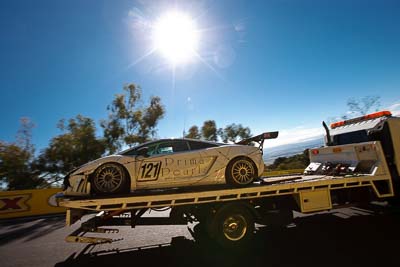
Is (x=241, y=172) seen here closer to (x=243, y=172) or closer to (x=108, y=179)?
(x=243, y=172)

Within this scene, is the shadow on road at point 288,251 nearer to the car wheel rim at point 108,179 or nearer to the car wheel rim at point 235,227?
the car wheel rim at point 235,227

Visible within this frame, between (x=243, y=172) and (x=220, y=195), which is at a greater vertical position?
(x=243, y=172)

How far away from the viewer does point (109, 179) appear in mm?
4355

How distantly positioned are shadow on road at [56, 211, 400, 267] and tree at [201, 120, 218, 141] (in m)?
30.7

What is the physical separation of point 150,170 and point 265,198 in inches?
102

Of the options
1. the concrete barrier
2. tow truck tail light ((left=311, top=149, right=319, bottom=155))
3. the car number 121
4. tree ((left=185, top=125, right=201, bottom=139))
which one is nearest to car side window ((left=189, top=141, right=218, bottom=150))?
the car number 121

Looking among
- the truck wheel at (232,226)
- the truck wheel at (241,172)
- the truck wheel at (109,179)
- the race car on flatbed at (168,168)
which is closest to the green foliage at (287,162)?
the truck wheel at (241,172)

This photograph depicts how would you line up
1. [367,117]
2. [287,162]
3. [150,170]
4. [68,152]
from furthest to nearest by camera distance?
[287,162]
[68,152]
[367,117]
[150,170]

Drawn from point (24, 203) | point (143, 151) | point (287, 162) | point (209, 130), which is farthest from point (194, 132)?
point (143, 151)

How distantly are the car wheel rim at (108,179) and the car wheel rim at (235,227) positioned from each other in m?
2.24

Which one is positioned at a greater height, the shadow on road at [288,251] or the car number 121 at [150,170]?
the car number 121 at [150,170]

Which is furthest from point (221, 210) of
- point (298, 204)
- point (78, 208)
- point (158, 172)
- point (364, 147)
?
point (364, 147)

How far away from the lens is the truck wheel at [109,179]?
14.1 ft

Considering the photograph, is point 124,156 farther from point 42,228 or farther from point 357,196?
point 42,228
